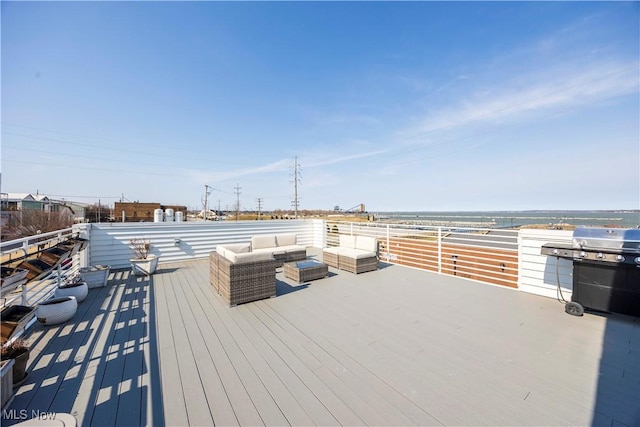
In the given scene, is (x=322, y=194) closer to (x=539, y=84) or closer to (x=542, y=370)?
(x=539, y=84)

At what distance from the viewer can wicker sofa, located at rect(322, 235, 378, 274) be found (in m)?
5.14

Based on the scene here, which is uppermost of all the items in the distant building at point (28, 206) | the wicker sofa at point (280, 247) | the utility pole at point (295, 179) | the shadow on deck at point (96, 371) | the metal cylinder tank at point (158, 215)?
the utility pole at point (295, 179)

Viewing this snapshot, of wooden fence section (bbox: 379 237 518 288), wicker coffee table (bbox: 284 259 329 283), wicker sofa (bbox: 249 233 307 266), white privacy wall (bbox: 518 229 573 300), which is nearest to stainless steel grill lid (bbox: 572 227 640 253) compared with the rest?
white privacy wall (bbox: 518 229 573 300)

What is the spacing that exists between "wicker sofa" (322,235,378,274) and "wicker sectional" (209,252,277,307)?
192cm

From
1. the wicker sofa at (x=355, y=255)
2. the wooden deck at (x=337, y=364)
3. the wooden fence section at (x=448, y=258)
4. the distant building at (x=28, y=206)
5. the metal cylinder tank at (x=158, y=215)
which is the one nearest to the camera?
the wooden deck at (x=337, y=364)

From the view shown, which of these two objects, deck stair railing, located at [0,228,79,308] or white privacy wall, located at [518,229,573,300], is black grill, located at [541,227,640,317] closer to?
white privacy wall, located at [518,229,573,300]

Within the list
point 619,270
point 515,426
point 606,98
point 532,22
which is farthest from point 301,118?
point 515,426

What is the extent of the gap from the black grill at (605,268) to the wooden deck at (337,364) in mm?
225

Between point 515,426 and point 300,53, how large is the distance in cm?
1096

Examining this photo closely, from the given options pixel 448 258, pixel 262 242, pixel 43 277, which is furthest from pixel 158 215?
pixel 448 258

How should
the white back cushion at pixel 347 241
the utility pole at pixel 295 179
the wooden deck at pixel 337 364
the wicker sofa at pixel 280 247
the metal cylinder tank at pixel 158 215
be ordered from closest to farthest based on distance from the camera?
the wooden deck at pixel 337 364 < the white back cushion at pixel 347 241 < the wicker sofa at pixel 280 247 < the metal cylinder tank at pixel 158 215 < the utility pole at pixel 295 179

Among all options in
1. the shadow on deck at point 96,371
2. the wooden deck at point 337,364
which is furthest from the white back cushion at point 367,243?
the shadow on deck at point 96,371

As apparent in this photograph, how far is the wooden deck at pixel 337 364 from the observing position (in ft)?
5.29

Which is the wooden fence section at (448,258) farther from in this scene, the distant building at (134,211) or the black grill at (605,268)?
the distant building at (134,211)
